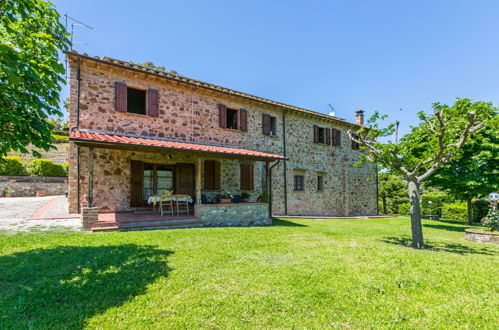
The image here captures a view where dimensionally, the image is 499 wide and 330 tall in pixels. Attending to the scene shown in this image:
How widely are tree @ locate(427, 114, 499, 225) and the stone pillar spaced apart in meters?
15.2

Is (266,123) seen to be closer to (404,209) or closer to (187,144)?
(187,144)

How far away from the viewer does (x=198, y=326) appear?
227 centimetres

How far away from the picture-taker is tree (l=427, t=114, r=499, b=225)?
1093 cm

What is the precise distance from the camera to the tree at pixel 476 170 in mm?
10930

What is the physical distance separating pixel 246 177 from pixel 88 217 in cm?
707

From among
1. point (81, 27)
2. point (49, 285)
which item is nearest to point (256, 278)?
point (49, 285)

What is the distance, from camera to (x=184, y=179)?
10.5 metres

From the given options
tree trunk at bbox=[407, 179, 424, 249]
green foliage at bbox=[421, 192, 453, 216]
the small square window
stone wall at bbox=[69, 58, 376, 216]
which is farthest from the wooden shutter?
green foliage at bbox=[421, 192, 453, 216]

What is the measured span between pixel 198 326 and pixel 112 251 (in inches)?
126

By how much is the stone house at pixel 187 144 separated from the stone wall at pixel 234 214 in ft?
1.79

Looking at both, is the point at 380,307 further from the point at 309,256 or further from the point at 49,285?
the point at 49,285

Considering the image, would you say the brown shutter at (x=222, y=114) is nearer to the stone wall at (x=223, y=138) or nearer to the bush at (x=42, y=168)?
the stone wall at (x=223, y=138)

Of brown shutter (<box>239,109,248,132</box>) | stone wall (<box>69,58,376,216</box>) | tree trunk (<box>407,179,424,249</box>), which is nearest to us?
tree trunk (<box>407,179,424,249</box>)

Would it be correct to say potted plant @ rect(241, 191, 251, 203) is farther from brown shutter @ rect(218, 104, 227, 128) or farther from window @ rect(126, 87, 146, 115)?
window @ rect(126, 87, 146, 115)
